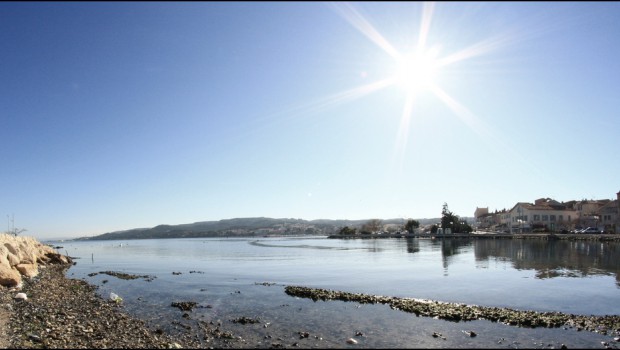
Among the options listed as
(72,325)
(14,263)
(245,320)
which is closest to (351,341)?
A: (245,320)

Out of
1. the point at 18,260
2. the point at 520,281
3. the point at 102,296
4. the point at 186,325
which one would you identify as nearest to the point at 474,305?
the point at 520,281

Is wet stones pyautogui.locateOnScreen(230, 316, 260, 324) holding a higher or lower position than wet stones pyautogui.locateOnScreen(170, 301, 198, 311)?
higher

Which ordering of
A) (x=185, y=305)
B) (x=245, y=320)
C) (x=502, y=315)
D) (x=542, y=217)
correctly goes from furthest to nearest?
(x=542, y=217)
(x=185, y=305)
(x=245, y=320)
(x=502, y=315)

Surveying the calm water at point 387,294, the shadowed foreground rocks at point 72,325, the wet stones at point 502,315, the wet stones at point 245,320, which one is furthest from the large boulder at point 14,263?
the wet stones at point 502,315

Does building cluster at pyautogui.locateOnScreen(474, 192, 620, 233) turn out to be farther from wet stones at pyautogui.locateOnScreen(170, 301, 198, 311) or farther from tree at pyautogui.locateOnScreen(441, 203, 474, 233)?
wet stones at pyautogui.locateOnScreen(170, 301, 198, 311)

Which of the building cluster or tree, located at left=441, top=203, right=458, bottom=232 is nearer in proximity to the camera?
the building cluster

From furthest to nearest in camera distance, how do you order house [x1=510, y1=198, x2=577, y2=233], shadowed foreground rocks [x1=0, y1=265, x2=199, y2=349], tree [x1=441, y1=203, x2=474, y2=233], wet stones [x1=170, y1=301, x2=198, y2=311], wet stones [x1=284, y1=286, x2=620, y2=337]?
tree [x1=441, y1=203, x2=474, y2=233]
house [x1=510, y1=198, x2=577, y2=233]
wet stones [x1=170, y1=301, x2=198, y2=311]
wet stones [x1=284, y1=286, x2=620, y2=337]
shadowed foreground rocks [x1=0, y1=265, x2=199, y2=349]

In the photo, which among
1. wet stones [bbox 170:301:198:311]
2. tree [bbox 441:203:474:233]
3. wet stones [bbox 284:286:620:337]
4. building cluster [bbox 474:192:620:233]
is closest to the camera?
wet stones [bbox 284:286:620:337]

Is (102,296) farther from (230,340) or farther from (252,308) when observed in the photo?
(230,340)

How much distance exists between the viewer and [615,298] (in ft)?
95.6

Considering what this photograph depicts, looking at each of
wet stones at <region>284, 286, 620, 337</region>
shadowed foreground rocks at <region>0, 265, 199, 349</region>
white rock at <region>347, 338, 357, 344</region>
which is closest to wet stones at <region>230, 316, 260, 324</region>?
shadowed foreground rocks at <region>0, 265, 199, 349</region>

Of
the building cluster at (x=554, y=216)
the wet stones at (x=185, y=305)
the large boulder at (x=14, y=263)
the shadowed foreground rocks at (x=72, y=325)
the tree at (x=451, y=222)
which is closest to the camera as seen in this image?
the shadowed foreground rocks at (x=72, y=325)

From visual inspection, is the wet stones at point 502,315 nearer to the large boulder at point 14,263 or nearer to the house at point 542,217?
the large boulder at point 14,263

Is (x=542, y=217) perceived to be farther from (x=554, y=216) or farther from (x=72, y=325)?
(x=72, y=325)
